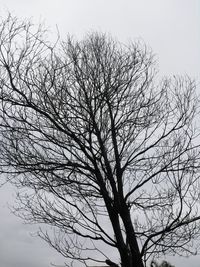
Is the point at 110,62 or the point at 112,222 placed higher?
the point at 110,62

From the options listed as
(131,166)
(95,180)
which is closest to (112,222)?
(95,180)

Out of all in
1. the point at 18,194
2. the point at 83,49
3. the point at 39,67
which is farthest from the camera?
the point at 83,49

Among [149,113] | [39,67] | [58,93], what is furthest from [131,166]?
[39,67]

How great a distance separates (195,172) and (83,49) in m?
2.82

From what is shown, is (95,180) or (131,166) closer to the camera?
(95,180)

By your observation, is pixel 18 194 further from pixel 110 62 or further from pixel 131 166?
pixel 110 62

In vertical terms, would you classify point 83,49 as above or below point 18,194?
above

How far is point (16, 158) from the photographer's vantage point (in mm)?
5777

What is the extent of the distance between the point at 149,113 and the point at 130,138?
559 millimetres

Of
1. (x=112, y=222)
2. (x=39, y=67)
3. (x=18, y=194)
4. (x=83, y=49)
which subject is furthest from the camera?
(x=83, y=49)

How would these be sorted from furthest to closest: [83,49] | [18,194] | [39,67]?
[83,49] → [18,194] → [39,67]

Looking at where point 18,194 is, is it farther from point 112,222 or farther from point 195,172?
point 195,172

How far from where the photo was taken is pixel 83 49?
692 centimetres

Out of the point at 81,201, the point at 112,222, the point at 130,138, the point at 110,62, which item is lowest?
the point at 112,222
